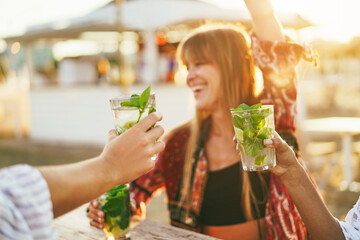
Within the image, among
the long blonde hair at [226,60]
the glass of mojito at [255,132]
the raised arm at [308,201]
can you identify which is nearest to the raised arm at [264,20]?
the long blonde hair at [226,60]

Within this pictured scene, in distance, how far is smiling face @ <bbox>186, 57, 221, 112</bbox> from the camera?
6.63 ft

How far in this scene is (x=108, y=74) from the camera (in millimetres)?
10414

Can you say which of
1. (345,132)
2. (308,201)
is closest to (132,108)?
(308,201)

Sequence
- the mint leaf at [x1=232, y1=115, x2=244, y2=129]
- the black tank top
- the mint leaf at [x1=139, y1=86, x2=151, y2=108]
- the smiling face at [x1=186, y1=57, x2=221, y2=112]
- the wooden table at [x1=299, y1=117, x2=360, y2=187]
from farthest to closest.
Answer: the wooden table at [x1=299, y1=117, x2=360, y2=187] → the smiling face at [x1=186, y1=57, x2=221, y2=112] → the black tank top → the mint leaf at [x1=232, y1=115, x2=244, y2=129] → the mint leaf at [x1=139, y1=86, x2=151, y2=108]

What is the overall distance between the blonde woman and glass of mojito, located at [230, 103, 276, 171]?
504mm

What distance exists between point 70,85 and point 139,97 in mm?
9233

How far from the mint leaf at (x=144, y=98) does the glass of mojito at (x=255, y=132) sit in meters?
0.30

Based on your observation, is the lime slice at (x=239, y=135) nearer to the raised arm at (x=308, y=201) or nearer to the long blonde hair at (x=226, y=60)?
the raised arm at (x=308, y=201)

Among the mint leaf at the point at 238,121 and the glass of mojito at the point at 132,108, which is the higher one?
the glass of mojito at the point at 132,108

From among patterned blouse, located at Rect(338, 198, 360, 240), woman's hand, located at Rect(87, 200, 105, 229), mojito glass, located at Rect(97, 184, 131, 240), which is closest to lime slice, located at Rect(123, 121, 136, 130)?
mojito glass, located at Rect(97, 184, 131, 240)

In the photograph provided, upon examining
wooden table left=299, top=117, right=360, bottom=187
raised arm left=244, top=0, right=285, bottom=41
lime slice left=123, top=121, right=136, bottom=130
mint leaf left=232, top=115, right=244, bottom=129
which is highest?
raised arm left=244, top=0, right=285, bottom=41

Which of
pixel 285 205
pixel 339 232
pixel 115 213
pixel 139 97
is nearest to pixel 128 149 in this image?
pixel 139 97

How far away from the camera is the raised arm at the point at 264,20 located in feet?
5.04

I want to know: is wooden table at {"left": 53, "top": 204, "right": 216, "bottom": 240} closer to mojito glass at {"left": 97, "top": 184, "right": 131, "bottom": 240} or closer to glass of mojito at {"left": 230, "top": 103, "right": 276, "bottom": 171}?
mojito glass at {"left": 97, "top": 184, "right": 131, "bottom": 240}
